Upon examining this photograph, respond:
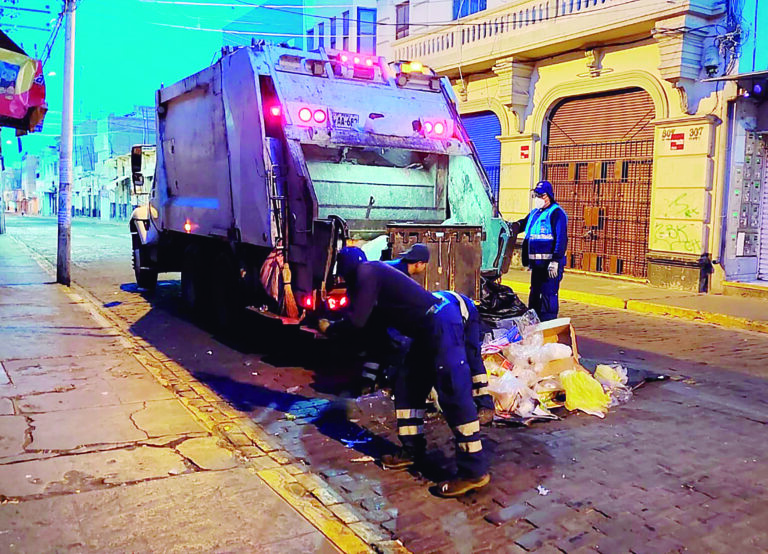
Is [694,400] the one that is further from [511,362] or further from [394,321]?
[394,321]

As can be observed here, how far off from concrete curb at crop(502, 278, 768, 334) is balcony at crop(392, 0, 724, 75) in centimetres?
467

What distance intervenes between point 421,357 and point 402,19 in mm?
16099

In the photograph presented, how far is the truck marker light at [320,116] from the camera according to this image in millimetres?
6787

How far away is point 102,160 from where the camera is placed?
193 ft

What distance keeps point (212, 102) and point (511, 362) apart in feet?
14.5

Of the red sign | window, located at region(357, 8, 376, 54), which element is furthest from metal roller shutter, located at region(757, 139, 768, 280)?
window, located at region(357, 8, 376, 54)

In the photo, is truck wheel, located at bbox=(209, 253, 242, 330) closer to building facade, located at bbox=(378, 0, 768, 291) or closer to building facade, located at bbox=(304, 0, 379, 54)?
building facade, located at bbox=(378, 0, 768, 291)

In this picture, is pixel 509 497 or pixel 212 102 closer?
pixel 509 497

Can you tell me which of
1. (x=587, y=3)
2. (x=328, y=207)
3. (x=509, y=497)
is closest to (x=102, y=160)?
(x=587, y=3)

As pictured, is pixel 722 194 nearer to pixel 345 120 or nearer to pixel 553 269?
pixel 553 269

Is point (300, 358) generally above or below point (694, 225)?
below

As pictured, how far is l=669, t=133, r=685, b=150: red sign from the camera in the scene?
38.9ft

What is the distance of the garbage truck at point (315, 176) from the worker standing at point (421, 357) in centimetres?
178

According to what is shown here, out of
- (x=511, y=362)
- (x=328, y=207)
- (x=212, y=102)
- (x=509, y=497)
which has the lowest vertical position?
(x=509, y=497)
